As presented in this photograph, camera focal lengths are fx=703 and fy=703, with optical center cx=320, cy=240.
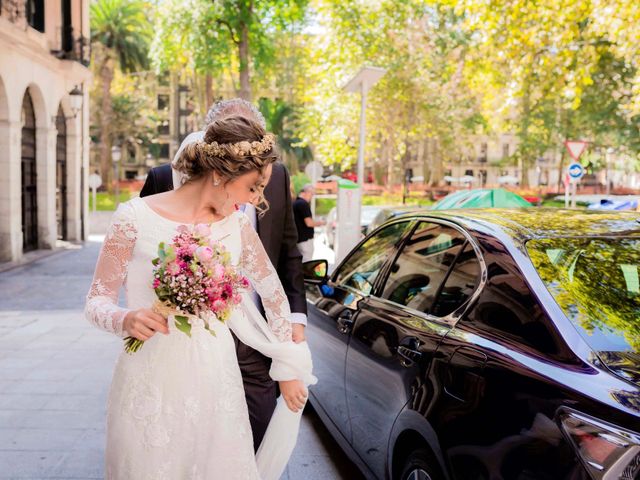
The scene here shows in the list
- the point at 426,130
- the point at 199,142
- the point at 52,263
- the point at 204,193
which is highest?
the point at 426,130

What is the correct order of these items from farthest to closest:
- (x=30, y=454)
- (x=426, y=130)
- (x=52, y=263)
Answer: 1. (x=426, y=130)
2. (x=52, y=263)
3. (x=30, y=454)

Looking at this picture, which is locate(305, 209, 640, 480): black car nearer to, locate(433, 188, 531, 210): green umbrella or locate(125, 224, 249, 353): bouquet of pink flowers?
locate(125, 224, 249, 353): bouquet of pink flowers

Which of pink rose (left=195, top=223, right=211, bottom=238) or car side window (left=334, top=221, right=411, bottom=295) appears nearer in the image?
pink rose (left=195, top=223, right=211, bottom=238)

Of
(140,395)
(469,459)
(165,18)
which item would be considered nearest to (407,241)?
(469,459)

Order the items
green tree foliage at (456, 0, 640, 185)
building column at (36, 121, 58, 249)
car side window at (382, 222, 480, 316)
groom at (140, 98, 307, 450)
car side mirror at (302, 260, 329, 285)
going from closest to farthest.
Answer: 1. groom at (140, 98, 307, 450)
2. car side window at (382, 222, 480, 316)
3. car side mirror at (302, 260, 329, 285)
4. green tree foliage at (456, 0, 640, 185)
5. building column at (36, 121, 58, 249)

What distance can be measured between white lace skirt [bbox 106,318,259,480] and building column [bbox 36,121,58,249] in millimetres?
17546

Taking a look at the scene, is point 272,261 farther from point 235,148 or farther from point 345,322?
point 345,322

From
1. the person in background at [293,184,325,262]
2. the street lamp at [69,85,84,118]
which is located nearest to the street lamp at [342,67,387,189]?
the person in background at [293,184,325,262]

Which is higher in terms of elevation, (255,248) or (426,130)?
(426,130)

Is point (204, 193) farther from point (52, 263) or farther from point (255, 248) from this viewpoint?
point (52, 263)

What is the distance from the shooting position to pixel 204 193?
2.47 meters

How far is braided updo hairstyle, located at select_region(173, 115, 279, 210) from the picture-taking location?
2.39 metres

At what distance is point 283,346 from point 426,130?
35.0 meters

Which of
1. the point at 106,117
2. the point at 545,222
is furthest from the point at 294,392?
the point at 106,117
